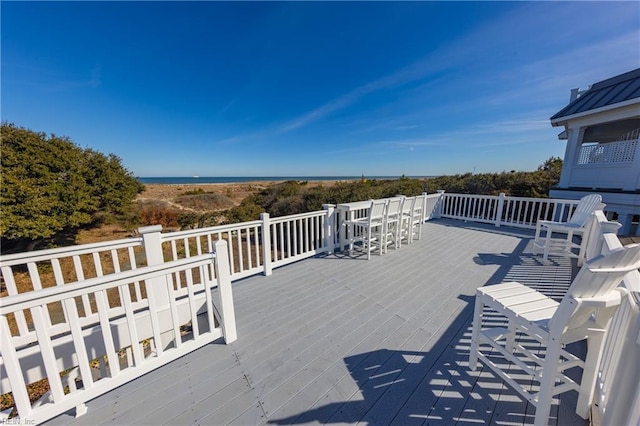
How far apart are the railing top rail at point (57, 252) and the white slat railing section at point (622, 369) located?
3557mm

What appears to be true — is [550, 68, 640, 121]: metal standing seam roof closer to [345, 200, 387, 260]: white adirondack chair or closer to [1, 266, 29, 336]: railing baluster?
[345, 200, 387, 260]: white adirondack chair

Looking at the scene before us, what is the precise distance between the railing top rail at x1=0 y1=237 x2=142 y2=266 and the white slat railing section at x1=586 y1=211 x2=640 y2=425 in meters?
3.56

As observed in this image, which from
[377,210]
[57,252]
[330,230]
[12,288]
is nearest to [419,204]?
[377,210]

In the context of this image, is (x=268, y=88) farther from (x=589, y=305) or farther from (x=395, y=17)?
(x=589, y=305)

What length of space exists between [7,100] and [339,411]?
34.4 feet

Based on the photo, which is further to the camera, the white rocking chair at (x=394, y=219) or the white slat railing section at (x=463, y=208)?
the white slat railing section at (x=463, y=208)

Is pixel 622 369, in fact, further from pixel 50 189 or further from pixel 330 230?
pixel 50 189

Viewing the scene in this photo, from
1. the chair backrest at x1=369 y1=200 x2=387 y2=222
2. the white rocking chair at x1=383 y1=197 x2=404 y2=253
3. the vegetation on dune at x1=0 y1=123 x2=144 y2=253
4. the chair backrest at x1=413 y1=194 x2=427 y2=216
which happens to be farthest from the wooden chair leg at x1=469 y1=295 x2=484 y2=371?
the vegetation on dune at x1=0 y1=123 x2=144 y2=253

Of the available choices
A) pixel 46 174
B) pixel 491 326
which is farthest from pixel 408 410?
pixel 46 174

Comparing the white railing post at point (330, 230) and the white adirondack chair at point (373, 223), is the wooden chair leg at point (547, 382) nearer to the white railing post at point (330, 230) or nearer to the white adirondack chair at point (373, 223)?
the white adirondack chair at point (373, 223)

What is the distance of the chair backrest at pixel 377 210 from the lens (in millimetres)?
4012

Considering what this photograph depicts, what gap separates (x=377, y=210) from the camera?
418 cm

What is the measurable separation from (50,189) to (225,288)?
9.34 meters

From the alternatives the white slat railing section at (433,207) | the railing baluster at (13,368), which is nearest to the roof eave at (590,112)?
the white slat railing section at (433,207)
